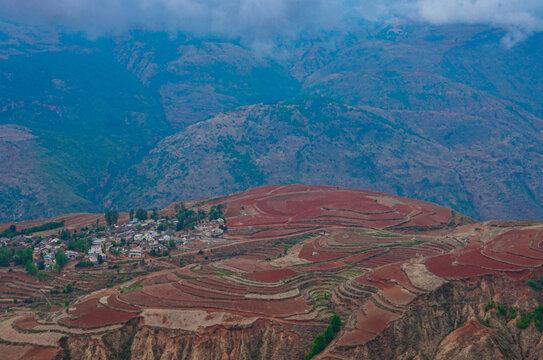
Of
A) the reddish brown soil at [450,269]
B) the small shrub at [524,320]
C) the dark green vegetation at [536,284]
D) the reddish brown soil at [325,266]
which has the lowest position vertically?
the small shrub at [524,320]

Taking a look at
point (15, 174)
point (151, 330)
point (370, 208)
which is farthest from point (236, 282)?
point (15, 174)

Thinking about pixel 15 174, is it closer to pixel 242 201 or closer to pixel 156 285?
pixel 242 201

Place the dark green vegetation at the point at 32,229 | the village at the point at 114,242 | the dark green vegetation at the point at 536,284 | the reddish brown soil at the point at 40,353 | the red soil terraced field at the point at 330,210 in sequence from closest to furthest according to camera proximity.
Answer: the reddish brown soil at the point at 40,353
the dark green vegetation at the point at 536,284
the village at the point at 114,242
the dark green vegetation at the point at 32,229
the red soil terraced field at the point at 330,210

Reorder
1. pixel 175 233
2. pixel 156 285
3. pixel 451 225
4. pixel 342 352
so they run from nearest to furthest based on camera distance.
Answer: pixel 342 352 < pixel 156 285 < pixel 175 233 < pixel 451 225

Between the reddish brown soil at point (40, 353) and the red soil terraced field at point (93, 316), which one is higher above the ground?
the red soil terraced field at point (93, 316)

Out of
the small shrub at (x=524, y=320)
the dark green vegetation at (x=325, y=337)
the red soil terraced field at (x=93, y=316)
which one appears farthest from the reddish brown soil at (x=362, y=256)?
the red soil terraced field at (x=93, y=316)

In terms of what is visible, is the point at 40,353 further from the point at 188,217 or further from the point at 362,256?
the point at 188,217

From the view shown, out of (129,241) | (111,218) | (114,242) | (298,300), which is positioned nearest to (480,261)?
(298,300)

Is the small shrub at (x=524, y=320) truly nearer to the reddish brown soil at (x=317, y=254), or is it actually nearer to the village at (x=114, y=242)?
the reddish brown soil at (x=317, y=254)
